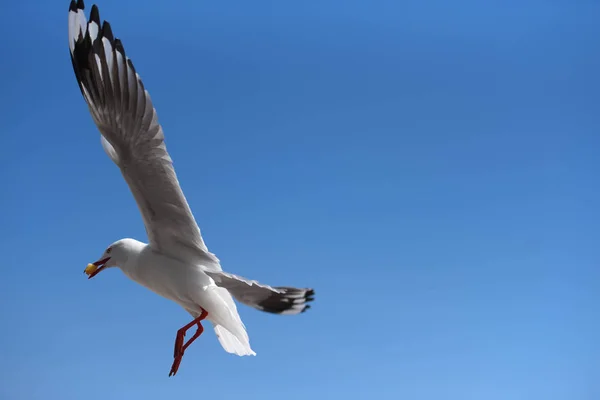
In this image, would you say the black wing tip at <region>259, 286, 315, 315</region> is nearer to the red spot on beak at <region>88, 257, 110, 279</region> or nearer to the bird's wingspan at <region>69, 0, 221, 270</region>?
the bird's wingspan at <region>69, 0, 221, 270</region>

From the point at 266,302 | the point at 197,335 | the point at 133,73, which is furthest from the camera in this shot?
the point at 197,335

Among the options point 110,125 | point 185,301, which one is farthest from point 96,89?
point 185,301

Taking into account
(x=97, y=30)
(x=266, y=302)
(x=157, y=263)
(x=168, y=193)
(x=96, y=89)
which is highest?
(x=97, y=30)

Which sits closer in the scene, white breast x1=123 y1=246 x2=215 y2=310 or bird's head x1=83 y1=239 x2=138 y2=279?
white breast x1=123 y1=246 x2=215 y2=310

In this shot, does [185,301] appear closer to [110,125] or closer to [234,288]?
[234,288]

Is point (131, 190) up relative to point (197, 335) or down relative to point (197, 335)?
up

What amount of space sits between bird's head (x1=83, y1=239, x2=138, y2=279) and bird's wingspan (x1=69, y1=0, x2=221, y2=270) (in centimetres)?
22

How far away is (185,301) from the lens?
12.3 feet

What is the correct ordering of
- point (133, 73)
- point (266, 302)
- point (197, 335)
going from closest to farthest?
point (266, 302)
point (133, 73)
point (197, 335)

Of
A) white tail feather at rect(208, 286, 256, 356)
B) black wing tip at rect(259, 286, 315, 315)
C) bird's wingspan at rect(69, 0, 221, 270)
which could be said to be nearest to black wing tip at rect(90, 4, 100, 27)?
bird's wingspan at rect(69, 0, 221, 270)

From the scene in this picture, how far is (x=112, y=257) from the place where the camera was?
3906 millimetres

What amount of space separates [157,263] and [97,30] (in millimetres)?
1201

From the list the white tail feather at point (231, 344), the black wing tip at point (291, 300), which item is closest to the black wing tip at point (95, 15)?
the black wing tip at point (291, 300)

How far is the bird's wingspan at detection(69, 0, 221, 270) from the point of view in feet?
11.7
